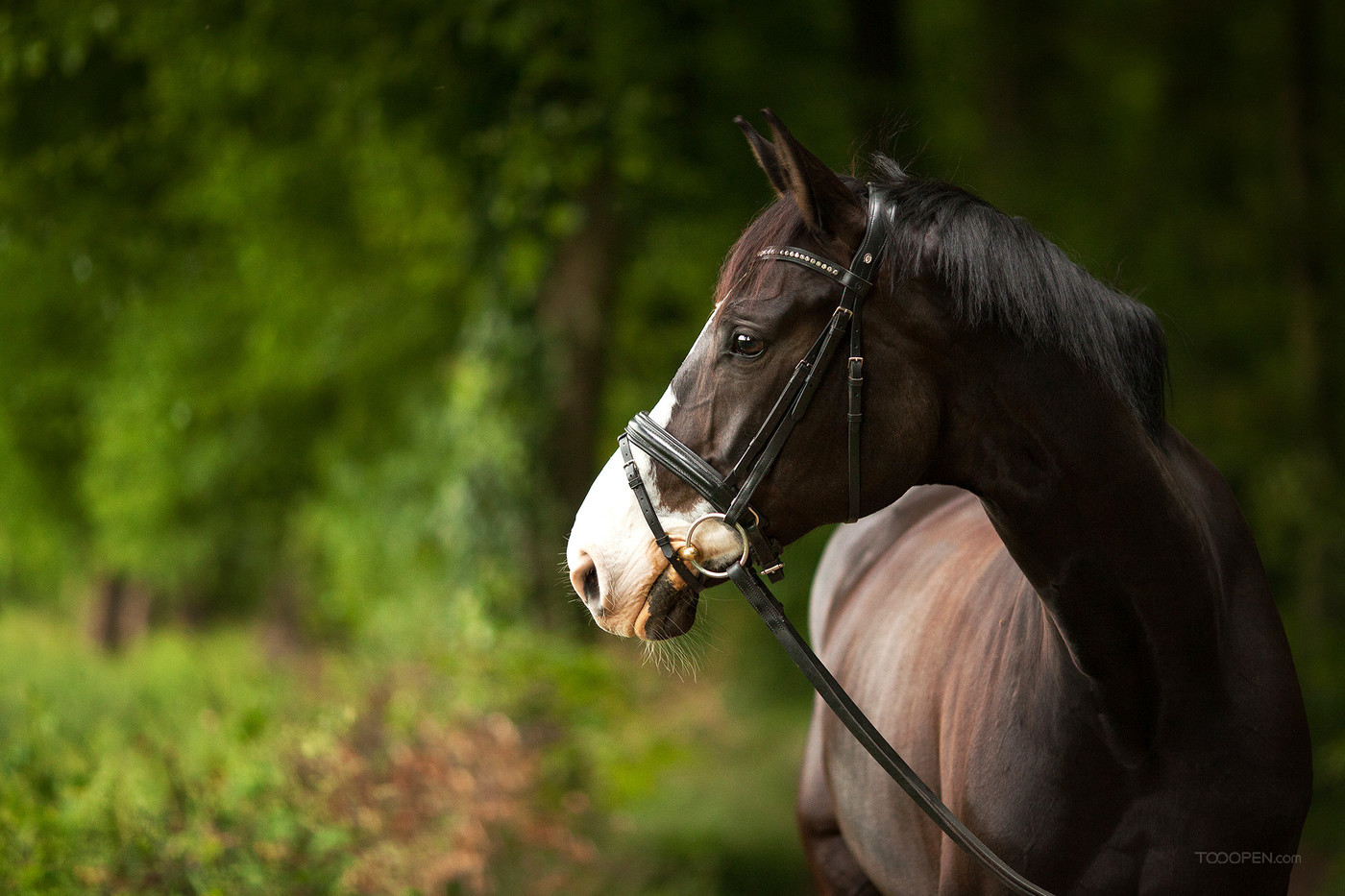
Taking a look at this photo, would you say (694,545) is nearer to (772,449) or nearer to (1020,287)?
(772,449)

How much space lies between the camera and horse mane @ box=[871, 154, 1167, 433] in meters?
2.00

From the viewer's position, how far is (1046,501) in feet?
6.71

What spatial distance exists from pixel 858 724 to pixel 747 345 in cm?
86

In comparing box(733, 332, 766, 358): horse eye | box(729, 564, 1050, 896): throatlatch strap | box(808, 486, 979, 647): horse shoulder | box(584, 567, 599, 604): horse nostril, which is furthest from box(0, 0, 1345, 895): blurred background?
box(733, 332, 766, 358): horse eye

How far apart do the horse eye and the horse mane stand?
30 centimetres

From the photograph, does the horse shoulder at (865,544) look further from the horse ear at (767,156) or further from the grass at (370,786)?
the horse ear at (767,156)

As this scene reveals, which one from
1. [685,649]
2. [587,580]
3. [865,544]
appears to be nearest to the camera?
[587,580]

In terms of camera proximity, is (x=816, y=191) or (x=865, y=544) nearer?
(x=816, y=191)

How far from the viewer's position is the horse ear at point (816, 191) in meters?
1.97

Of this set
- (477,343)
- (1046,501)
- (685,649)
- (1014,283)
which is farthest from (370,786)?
(1014,283)

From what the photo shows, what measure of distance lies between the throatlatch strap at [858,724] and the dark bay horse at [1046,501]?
0.10m

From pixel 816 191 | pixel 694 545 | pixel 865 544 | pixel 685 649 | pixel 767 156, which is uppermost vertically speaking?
pixel 767 156

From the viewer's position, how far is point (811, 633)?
4293mm

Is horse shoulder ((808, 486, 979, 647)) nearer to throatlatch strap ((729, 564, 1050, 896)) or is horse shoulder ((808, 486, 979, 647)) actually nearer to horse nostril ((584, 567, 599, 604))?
throatlatch strap ((729, 564, 1050, 896))
